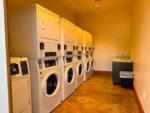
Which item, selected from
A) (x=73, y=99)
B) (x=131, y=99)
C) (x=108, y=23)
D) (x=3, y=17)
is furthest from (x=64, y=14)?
(x=3, y=17)

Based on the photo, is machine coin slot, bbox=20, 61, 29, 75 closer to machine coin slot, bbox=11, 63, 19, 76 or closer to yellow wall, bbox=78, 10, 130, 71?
machine coin slot, bbox=11, 63, 19, 76

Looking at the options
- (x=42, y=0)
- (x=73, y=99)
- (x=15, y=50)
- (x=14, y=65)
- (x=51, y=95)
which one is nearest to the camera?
(x=14, y=65)

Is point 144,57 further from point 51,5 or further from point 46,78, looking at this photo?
point 51,5

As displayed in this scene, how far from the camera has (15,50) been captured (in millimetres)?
2020

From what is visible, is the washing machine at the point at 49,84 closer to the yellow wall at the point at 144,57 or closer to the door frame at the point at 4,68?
the door frame at the point at 4,68

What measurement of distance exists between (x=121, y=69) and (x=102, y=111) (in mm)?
1764

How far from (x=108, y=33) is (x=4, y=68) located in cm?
515

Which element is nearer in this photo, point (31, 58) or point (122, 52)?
point (31, 58)

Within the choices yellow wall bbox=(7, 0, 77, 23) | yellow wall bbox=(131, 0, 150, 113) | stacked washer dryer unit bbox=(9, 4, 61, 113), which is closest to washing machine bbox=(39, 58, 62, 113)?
stacked washer dryer unit bbox=(9, 4, 61, 113)

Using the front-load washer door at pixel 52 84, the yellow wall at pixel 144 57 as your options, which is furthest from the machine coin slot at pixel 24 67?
the yellow wall at pixel 144 57

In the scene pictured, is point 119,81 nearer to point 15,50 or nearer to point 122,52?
point 122,52

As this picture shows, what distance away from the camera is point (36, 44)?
1841mm

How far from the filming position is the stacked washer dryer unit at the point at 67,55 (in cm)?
262

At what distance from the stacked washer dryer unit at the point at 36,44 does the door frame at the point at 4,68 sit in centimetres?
115
